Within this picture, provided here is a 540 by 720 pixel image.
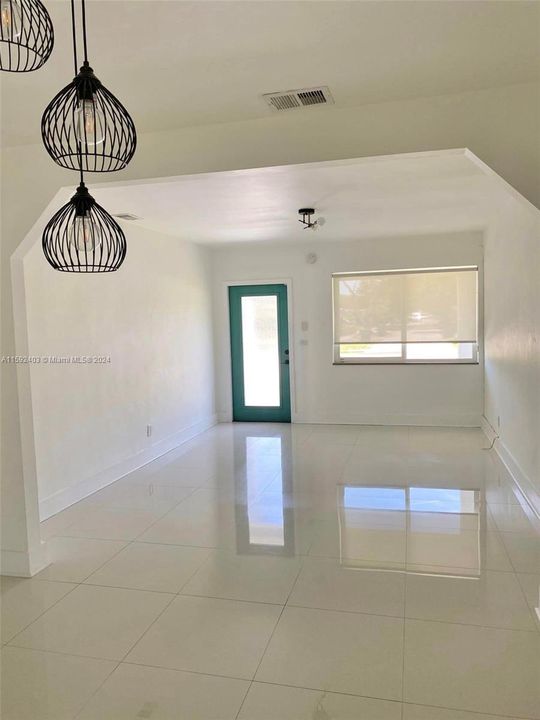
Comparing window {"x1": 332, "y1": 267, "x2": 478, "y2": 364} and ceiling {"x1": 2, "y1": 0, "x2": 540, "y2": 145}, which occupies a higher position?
ceiling {"x1": 2, "y1": 0, "x2": 540, "y2": 145}

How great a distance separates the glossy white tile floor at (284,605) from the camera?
2146mm

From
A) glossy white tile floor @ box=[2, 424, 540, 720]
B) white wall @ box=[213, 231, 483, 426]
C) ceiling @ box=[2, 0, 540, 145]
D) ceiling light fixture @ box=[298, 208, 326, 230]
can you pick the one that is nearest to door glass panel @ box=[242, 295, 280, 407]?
white wall @ box=[213, 231, 483, 426]

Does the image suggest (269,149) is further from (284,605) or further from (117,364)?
(117,364)

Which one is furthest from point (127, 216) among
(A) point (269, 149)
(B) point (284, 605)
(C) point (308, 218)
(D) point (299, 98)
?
(B) point (284, 605)

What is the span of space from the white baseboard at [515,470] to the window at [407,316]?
1.28m

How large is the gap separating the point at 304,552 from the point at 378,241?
4969 millimetres

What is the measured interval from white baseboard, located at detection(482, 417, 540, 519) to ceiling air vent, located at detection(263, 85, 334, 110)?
10.1 feet

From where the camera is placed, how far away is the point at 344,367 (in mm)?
7590

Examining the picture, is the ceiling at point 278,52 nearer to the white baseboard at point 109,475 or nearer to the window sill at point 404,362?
the white baseboard at point 109,475

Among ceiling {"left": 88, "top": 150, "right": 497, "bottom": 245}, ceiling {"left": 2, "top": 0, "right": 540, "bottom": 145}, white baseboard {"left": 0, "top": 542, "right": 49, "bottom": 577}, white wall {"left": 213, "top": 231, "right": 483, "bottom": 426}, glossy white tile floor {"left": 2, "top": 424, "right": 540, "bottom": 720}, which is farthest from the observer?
white wall {"left": 213, "top": 231, "right": 483, "bottom": 426}

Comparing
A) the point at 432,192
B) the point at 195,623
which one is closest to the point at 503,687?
the point at 195,623

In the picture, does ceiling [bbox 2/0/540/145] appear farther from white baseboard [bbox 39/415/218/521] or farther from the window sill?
the window sill

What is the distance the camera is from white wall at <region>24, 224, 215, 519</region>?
14.0 ft

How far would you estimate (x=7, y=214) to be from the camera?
3197mm
